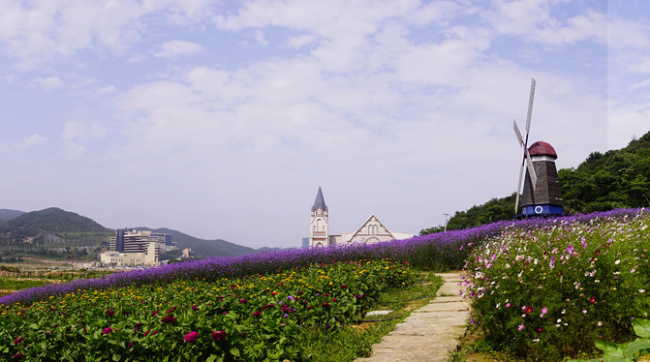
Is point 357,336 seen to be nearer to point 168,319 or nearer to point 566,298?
point 168,319

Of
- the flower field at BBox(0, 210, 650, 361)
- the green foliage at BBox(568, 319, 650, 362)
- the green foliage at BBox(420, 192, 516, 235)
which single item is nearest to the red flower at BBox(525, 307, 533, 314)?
the flower field at BBox(0, 210, 650, 361)

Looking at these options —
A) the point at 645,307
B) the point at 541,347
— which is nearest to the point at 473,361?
the point at 541,347

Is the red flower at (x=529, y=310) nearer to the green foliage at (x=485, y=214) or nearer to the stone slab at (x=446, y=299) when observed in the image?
the stone slab at (x=446, y=299)

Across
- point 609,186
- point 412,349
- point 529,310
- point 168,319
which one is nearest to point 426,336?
point 412,349

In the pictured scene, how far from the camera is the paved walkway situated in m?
4.00

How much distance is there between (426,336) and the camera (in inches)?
180

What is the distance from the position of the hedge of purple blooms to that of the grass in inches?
162

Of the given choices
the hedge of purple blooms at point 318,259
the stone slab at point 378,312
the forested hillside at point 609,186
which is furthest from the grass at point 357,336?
the forested hillside at point 609,186

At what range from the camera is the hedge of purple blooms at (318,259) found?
440 inches

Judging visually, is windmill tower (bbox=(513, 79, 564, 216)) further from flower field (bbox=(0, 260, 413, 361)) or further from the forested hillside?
flower field (bbox=(0, 260, 413, 361))

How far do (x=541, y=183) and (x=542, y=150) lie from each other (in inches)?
59.9

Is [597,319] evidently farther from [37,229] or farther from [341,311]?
[37,229]

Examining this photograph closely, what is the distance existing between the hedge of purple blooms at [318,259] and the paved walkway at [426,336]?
4.91 metres

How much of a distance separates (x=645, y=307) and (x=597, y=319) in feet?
1.12
